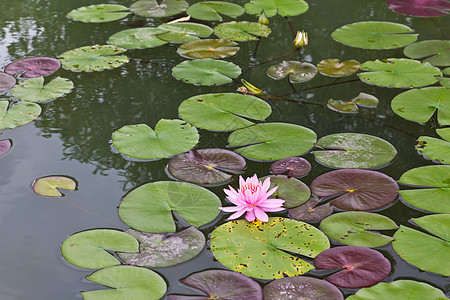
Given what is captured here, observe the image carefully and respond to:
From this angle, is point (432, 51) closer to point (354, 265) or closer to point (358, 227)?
point (358, 227)

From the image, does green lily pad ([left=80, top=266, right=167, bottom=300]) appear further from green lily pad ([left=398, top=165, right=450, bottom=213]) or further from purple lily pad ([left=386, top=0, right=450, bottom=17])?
purple lily pad ([left=386, top=0, right=450, bottom=17])

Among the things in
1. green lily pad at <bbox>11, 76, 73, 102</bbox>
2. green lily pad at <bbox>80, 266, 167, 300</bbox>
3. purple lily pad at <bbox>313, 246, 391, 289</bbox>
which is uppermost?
purple lily pad at <bbox>313, 246, 391, 289</bbox>

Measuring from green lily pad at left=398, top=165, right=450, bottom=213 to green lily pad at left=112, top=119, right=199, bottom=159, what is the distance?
791 mm

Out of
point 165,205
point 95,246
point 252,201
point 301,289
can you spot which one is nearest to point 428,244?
point 301,289

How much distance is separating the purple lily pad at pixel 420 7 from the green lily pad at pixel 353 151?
1493 millimetres

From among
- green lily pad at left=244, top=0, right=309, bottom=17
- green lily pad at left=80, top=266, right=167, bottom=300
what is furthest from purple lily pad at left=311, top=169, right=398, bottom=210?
green lily pad at left=244, top=0, right=309, bottom=17

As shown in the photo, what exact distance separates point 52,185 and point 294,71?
1.28 metres

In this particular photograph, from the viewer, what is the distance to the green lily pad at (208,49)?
2471 millimetres

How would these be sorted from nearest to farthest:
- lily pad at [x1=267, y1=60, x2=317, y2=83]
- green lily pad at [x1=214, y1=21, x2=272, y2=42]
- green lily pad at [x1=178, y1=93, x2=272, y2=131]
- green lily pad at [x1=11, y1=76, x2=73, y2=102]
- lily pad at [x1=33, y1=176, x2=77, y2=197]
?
lily pad at [x1=33, y1=176, x2=77, y2=197], green lily pad at [x1=178, y1=93, x2=272, y2=131], green lily pad at [x1=11, y1=76, x2=73, y2=102], lily pad at [x1=267, y1=60, x2=317, y2=83], green lily pad at [x1=214, y1=21, x2=272, y2=42]

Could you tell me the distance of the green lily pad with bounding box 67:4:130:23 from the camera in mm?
2887

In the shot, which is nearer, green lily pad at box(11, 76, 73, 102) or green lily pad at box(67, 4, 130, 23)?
green lily pad at box(11, 76, 73, 102)

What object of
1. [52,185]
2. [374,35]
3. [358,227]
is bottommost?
[52,185]

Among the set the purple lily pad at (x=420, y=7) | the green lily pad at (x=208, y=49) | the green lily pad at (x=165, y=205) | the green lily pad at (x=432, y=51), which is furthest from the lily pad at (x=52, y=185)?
the purple lily pad at (x=420, y=7)

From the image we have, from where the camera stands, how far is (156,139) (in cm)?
182
